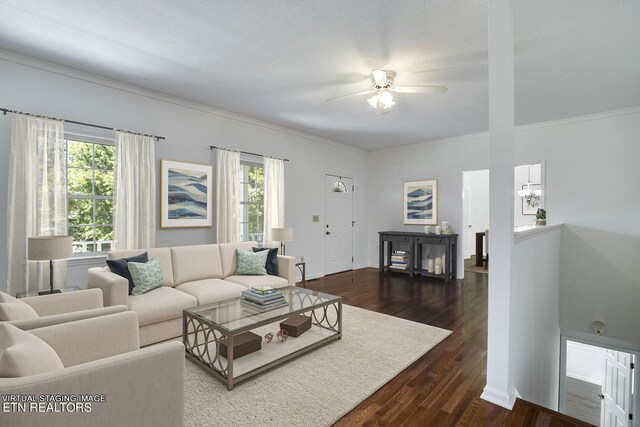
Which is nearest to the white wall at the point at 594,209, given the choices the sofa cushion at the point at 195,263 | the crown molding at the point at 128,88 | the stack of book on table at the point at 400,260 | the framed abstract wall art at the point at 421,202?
the framed abstract wall art at the point at 421,202

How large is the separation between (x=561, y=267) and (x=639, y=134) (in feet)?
6.96

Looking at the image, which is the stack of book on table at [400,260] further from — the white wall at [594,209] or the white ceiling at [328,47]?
the white ceiling at [328,47]

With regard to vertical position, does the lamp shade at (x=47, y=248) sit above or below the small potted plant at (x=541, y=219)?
below

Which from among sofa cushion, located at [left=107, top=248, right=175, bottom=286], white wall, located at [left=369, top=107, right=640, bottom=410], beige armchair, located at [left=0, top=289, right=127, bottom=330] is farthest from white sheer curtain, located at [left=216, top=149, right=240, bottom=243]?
white wall, located at [left=369, top=107, right=640, bottom=410]

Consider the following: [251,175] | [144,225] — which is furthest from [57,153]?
[251,175]

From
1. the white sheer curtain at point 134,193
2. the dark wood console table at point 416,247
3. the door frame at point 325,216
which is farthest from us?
the door frame at point 325,216

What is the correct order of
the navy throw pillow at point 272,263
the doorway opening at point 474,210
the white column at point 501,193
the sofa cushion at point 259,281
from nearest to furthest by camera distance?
the white column at point 501,193 < the sofa cushion at point 259,281 < the navy throw pillow at point 272,263 < the doorway opening at point 474,210

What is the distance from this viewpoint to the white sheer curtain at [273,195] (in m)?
5.18

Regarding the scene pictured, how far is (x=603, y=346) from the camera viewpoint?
4.52 m

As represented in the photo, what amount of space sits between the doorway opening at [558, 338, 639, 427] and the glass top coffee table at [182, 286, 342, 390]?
13.8 ft

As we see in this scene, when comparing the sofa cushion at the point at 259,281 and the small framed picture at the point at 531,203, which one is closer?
the sofa cushion at the point at 259,281

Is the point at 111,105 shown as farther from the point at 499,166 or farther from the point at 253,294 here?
the point at 499,166

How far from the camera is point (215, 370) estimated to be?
244 centimetres

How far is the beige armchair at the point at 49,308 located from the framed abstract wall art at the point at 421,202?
5.73 metres
